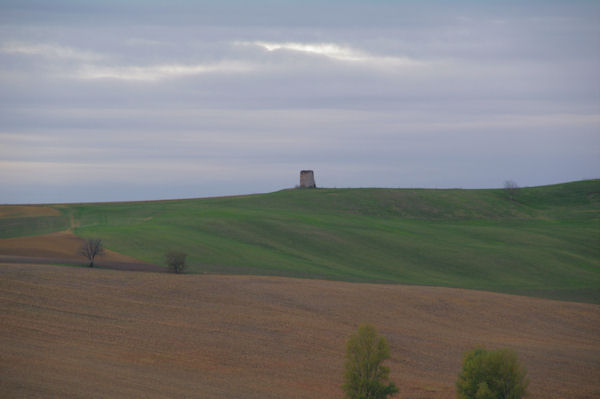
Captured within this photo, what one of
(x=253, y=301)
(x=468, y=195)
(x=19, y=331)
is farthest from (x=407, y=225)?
(x=19, y=331)

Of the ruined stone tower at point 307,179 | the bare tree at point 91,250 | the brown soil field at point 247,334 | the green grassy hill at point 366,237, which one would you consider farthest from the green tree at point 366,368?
the ruined stone tower at point 307,179

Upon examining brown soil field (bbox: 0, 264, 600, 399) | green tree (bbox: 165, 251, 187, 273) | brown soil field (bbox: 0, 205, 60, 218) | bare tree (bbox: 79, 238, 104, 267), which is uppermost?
brown soil field (bbox: 0, 205, 60, 218)

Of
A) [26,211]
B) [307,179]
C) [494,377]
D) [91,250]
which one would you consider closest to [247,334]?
[494,377]

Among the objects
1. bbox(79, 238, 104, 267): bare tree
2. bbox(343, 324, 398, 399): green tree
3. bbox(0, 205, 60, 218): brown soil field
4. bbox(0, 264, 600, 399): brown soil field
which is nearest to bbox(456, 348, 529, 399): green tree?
bbox(343, 324, 398, 399): green tree

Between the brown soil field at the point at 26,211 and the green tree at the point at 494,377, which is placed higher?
the brown soil field at the point at 26,211

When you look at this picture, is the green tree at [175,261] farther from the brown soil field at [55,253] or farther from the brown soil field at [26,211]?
the brown soil field at [26,211]

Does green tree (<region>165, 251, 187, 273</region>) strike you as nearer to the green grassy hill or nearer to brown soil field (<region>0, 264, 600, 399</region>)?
the green grassy hill

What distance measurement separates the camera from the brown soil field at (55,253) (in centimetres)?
3386

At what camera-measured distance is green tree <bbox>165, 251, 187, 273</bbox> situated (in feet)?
112

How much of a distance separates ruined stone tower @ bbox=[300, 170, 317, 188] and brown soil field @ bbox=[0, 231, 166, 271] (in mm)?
42174

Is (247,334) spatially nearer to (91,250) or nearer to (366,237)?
(91,250)

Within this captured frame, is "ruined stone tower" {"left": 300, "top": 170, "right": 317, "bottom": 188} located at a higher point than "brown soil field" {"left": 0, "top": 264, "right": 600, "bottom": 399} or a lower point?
higher

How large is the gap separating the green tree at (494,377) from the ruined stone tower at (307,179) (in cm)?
6212

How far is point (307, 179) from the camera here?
7812 centimetres
